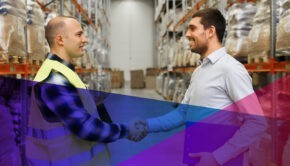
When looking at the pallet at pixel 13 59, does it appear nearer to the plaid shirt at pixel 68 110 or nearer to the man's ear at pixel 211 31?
the plaid shirt at pixel 68 110

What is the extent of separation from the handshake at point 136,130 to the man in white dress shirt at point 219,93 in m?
0.02

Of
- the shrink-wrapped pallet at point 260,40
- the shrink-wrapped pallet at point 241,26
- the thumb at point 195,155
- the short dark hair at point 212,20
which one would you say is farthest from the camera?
the shrink-wrapped pallet at point 241,26

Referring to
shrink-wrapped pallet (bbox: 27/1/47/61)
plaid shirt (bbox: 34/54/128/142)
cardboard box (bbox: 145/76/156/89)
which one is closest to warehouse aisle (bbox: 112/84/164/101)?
cardboard box (bbox: 145/76/156/89)

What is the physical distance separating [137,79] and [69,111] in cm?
1629

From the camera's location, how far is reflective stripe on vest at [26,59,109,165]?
1.96 meters

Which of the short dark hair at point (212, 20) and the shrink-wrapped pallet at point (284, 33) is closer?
the short dark hair at point (212, 20)

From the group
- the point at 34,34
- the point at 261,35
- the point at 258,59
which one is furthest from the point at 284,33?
the point at 34,34

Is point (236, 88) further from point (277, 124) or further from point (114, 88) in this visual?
point (114, 88)

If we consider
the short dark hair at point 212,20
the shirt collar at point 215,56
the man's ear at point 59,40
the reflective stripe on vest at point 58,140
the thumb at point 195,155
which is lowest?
the thumb at point 195,155

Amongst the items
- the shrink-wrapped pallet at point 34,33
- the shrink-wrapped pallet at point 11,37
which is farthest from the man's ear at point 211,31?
the shrink-wrapped pallet at point 34,33

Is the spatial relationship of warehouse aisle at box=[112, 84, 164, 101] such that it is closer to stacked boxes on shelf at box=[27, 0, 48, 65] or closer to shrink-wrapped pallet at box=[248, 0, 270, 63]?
stacked boxes on shelf at box=[27, 0, 48, 65]

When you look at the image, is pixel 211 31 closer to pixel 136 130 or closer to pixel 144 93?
pixel 136 130

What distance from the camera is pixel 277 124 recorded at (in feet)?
11.5

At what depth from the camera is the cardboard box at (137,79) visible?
59.5 ft
